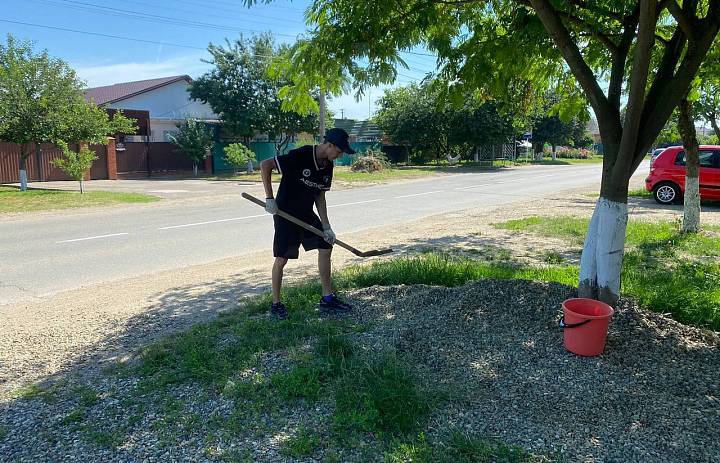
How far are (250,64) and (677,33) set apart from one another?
26.3m

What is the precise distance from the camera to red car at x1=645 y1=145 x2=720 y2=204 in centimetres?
1439

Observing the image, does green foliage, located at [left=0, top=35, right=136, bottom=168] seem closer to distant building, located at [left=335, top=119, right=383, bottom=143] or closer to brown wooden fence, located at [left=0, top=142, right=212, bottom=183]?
brown wooden fence, located at [left=0, top=142, right=212, bottom=183]

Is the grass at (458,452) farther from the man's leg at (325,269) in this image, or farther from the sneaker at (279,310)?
the man's leg at (325,269)

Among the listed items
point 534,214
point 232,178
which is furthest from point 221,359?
point 232,178

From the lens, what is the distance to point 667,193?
1527cm

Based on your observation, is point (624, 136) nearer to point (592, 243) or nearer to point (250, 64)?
point (592, 243)

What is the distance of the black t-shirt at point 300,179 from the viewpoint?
4.62 metres

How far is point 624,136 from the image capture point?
13.4 feet

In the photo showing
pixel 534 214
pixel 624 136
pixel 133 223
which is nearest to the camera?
pixel 624 136

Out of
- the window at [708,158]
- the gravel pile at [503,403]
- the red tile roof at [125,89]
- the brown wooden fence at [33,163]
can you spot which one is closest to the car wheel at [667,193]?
the window at [708,158]

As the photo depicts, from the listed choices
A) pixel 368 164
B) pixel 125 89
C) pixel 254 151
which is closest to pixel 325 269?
pixel 368 164

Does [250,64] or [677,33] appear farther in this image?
[250,64]

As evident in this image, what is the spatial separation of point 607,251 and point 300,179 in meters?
2.54

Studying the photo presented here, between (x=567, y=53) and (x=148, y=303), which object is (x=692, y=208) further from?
(x=148, y=303)
